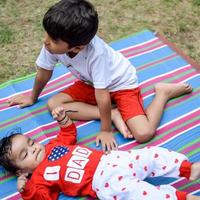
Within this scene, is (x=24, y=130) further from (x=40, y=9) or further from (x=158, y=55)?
(x=40, y=9)

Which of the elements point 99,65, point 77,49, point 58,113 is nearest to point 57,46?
point 77,49

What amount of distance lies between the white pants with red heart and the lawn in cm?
110

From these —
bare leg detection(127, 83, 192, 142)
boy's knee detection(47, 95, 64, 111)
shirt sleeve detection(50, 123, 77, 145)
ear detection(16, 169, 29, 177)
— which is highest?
bare leg detection(127, 83, 192, 142)

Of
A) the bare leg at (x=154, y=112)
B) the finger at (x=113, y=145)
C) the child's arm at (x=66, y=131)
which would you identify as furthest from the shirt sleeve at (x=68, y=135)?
the bare leg at (x=154, y=112)

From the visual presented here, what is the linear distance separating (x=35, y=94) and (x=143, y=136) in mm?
711

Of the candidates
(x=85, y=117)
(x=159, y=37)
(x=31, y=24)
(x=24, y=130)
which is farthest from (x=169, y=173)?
(x=31, y=24)

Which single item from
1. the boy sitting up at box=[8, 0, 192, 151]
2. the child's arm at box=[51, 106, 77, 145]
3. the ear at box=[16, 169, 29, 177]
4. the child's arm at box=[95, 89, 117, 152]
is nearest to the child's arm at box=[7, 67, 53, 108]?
the boy sitting up at box=[8, 0, 192, 151]

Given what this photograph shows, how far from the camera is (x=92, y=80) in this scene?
224 cm

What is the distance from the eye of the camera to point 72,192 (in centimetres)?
203

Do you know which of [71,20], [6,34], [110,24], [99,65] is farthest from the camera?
[110,24]

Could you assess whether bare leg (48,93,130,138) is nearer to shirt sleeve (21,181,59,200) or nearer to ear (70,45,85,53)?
ear (70,45,85,53)

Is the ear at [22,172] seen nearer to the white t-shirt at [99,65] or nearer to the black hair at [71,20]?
the white t-shirt at [99,65]

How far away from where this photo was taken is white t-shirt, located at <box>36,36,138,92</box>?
2088 millimetres

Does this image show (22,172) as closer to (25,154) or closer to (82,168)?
(25,154)
